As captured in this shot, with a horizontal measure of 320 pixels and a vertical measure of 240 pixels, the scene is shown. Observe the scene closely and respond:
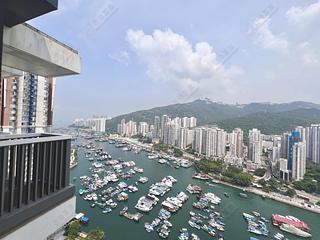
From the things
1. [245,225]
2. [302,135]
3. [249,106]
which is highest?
[249,106]

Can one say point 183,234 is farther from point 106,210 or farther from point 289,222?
point 289,222

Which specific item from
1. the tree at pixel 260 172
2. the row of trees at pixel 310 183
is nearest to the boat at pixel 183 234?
the row of trees at pixel 310 183

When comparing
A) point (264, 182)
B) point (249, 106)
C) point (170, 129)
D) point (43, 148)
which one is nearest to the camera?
point (43, 148)

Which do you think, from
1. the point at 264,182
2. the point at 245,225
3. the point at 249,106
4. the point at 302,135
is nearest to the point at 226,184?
the point at 264,182

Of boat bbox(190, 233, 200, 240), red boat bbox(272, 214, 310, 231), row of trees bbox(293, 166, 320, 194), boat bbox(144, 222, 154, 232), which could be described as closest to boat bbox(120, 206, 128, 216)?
boat bbox(144, 222, 154, 232)

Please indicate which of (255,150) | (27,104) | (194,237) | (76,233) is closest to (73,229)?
(76,233)

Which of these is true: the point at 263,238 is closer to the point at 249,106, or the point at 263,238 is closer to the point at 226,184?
the point at 226,184

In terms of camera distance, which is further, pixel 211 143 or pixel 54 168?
pixel 211 143

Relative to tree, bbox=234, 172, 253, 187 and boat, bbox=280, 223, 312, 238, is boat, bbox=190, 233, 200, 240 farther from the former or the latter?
tree, bbox=234, 172, 253, 187
